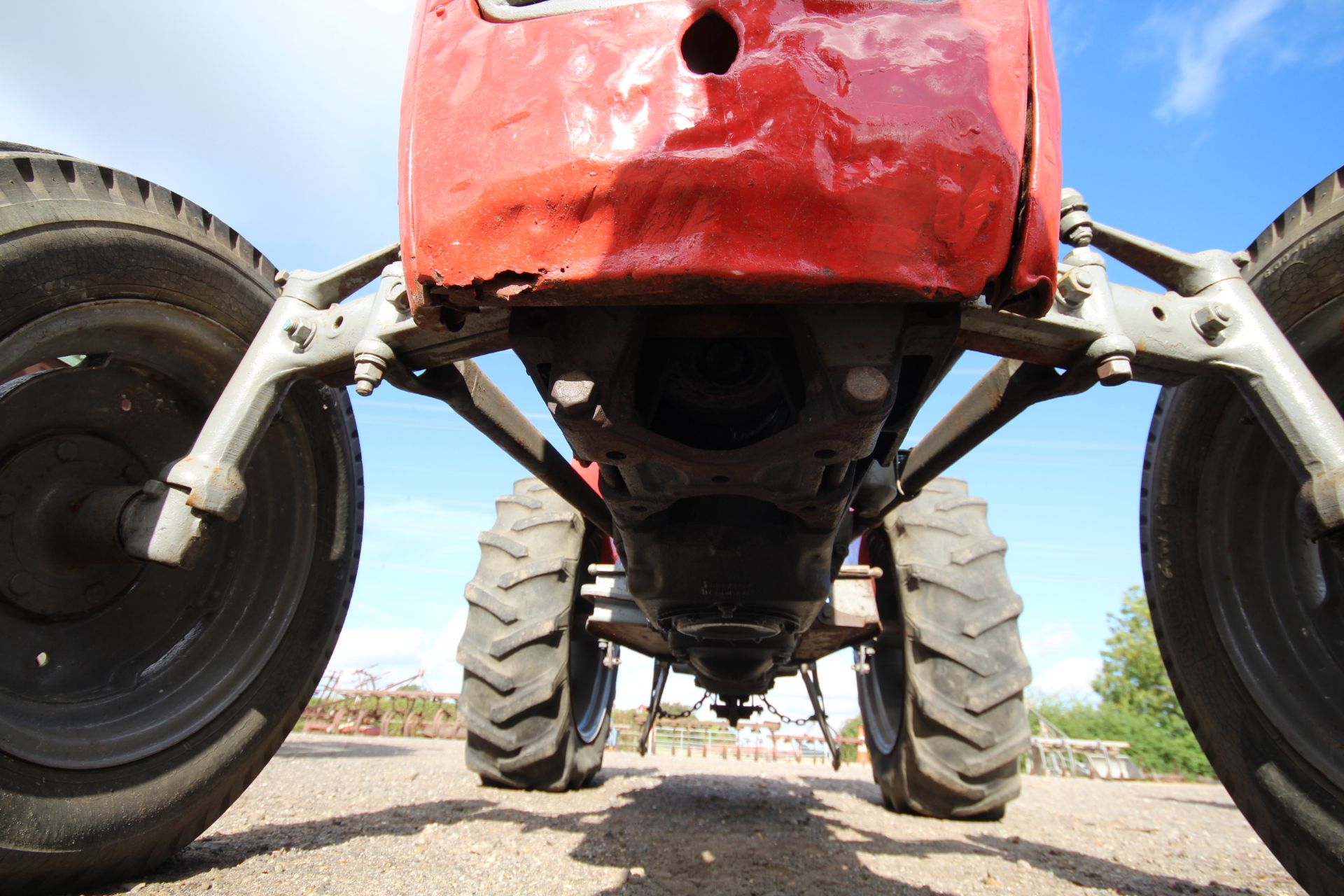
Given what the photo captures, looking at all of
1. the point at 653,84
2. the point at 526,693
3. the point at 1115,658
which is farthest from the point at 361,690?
the point at 1115,658

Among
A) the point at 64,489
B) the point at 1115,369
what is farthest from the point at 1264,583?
the point at 64,489

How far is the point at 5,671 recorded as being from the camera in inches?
72.6

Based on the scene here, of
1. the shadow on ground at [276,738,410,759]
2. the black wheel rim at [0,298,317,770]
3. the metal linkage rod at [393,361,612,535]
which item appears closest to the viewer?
the metal linkage rod at [393,361,612,535]

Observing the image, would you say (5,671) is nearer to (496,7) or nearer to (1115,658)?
(496,7)

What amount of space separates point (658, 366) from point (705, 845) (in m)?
2.26

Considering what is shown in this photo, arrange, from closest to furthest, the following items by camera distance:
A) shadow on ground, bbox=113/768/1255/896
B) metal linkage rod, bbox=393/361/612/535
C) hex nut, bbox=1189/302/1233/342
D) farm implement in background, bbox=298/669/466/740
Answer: hex nut, bbox=1189/302/1233/342 → metal linkage rod, bbox=393/361/612/535 → shadow on ground, bbox=113/768/1255/896 → farm implement in background, bbox=298/669/466/740

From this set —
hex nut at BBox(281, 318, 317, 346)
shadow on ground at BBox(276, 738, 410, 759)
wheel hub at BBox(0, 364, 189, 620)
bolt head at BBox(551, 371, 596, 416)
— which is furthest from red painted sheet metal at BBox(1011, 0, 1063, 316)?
shadow on ground at BBox(276, 738, 410, 759)

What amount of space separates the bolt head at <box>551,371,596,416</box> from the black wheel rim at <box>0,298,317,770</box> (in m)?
1.25

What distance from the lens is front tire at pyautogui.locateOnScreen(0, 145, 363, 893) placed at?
1688 millimetres

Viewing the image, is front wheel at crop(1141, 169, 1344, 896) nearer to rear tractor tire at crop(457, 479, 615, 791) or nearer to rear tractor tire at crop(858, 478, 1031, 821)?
rear tractor tire at crop(858, 478, 1031, 821)

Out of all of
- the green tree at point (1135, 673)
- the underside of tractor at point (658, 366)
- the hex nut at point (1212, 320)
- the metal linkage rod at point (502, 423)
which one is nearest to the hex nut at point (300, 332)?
the underside of tractor at point (658, 366)

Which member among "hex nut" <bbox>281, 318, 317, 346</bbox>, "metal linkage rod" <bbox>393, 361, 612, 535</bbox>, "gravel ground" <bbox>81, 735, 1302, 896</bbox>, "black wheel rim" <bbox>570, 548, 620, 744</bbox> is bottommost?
"gravel ground" <bbox>81, 735, 1302, 896</bbox>

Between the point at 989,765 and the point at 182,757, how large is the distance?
10.1ft

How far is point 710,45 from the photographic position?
44.2 inches
